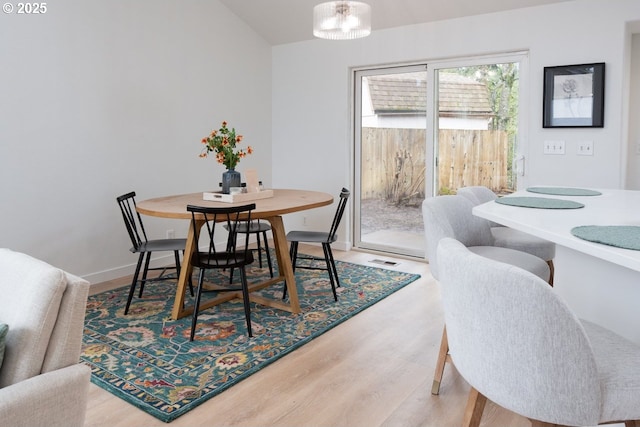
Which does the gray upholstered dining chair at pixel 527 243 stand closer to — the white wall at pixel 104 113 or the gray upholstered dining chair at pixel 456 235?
the gray upholstered dining chair at pixel 456 235

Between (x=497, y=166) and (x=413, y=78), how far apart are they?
4.03ft

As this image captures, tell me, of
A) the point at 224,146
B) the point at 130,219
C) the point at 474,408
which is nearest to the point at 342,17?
the point at 224,146

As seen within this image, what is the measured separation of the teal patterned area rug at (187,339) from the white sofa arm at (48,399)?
80cm

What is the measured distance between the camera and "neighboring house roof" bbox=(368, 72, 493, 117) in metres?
4.58

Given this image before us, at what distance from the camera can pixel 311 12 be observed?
4918 mm

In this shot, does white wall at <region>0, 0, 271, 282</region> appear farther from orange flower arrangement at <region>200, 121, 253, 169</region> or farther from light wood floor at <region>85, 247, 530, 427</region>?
light wood floor at <region>85, 247, 530, 427</region>

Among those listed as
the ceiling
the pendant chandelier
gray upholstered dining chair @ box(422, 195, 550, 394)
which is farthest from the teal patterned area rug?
the ceiling

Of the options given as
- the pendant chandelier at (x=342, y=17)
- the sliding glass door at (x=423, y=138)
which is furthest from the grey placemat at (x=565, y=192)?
the pendant chandelier at (x=342, y=17)

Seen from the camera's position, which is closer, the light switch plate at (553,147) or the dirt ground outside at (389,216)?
the light switch plate at (553,147)

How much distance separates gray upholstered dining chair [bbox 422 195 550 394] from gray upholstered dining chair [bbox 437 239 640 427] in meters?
0.96

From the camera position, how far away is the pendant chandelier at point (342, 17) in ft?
11.4

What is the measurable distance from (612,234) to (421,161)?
11.7ft

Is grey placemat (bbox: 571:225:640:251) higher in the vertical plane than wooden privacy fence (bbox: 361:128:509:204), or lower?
lower

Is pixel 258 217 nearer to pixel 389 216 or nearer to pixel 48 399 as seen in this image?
pixel 48 399
